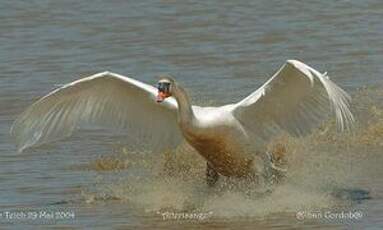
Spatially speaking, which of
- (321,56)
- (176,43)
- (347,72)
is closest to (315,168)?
(347,72)

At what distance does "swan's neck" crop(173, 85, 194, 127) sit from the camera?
450 inches

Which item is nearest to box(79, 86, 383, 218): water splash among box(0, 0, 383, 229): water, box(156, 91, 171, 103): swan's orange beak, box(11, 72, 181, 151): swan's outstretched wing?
box(0, 0, 383, 229): water

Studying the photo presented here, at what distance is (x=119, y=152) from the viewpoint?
13641 mm

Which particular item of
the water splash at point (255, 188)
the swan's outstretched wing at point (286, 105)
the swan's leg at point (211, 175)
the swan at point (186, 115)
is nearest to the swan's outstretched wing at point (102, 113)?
the swan at point (186, 115)

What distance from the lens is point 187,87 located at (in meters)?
16.1

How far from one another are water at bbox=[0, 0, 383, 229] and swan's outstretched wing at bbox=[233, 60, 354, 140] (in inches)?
12.9

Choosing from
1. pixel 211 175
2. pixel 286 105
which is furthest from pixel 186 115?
pixel 286 105

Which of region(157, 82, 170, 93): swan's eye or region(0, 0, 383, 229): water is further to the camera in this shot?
region(0, 0, 383, 229): water

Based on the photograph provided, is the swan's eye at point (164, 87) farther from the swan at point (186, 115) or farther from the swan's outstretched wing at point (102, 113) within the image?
the swan's outstretched wing at point (102, 113)

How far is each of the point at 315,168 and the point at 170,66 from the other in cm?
514

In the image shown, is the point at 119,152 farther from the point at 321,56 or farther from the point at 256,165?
the point at 321,56

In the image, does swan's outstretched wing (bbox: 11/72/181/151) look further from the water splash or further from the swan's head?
the swan's head

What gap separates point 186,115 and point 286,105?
1.01 m

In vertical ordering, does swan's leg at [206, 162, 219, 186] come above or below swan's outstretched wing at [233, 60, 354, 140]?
below
